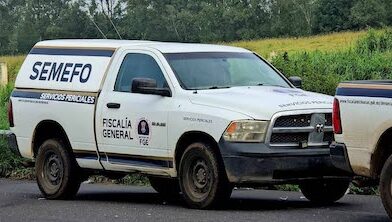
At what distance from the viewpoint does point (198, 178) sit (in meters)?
11.1

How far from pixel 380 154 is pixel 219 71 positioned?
3.05 meters

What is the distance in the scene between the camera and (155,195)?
45.0 feet

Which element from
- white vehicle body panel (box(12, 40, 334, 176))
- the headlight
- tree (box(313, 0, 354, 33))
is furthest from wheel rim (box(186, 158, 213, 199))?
tree (box(313, 0, 354, 33))

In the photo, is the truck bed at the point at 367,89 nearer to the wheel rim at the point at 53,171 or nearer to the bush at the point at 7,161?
the wheel rim at the point at 53,171

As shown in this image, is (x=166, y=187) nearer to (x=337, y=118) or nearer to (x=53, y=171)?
(x=53, y=171)

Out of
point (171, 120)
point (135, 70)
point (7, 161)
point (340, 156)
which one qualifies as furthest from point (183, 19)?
point (340, 156)

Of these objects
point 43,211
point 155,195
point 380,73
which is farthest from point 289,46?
point 43,211

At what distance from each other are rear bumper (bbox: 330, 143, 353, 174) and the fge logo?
257 cm

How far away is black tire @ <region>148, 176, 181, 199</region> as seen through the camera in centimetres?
1333

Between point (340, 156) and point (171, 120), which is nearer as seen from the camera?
point (340, 156)

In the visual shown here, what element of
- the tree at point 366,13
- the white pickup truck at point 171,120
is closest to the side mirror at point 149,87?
the white pickup truck at point 171,120

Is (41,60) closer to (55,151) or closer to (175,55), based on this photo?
(55,151)

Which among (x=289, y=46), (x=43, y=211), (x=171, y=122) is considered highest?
(x=171, y=122)

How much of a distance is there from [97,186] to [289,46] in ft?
76.8
